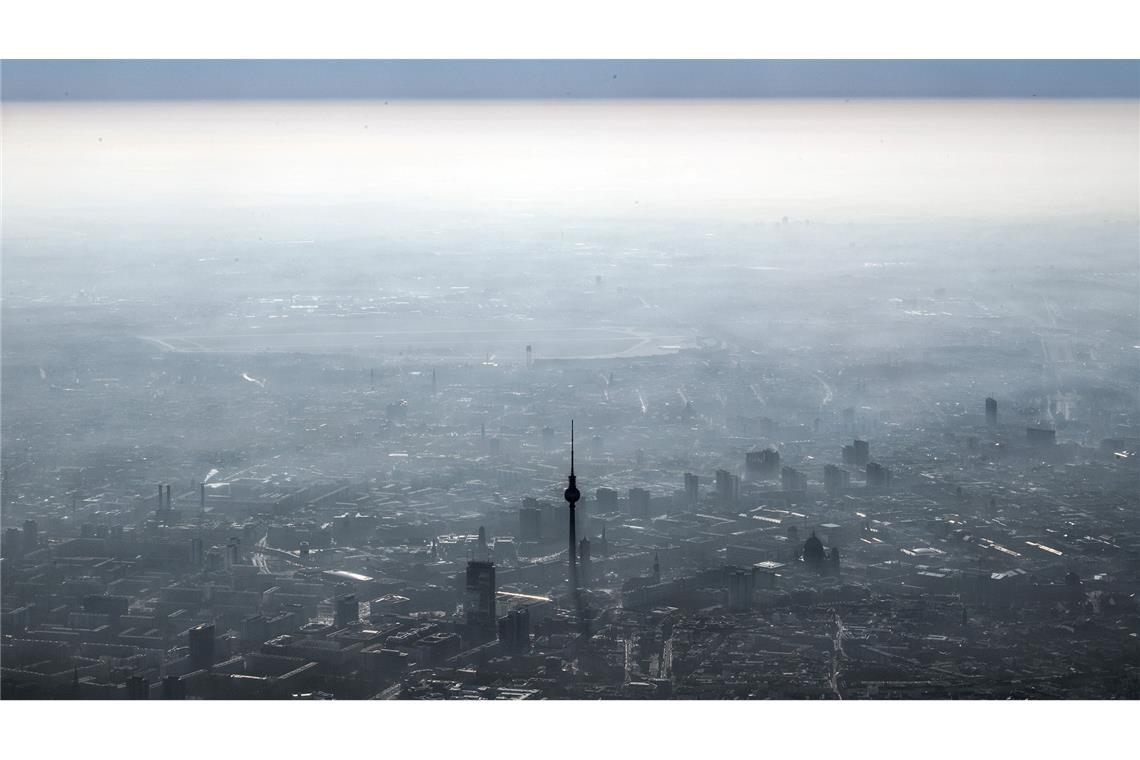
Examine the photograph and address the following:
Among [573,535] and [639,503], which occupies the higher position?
[639,503]

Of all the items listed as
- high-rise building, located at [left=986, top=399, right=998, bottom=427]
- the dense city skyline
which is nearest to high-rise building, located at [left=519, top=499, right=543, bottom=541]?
the dense city skyline

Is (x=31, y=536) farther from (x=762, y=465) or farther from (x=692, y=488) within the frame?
(x=762, y=465)

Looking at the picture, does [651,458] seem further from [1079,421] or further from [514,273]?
[514,273]

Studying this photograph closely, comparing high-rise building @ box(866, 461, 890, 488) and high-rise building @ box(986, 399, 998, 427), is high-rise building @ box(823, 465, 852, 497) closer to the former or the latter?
high-rise building @ box(866, 461, 890, 488)

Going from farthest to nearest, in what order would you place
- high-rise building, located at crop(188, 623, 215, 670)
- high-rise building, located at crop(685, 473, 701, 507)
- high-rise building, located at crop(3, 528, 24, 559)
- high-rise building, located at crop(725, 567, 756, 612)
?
high-rise building, located at crop(685, 473, 701, 507)
high-rise building, located at crop(3, 528, 24, 559)
high-rise building, located at crop(725, 567, 756, 612)
high-rise building, located at crop(188, 623, 215, 670)

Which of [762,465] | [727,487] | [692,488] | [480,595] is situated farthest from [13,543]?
[762,465]

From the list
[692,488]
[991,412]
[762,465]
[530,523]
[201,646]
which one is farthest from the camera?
[991,412]
